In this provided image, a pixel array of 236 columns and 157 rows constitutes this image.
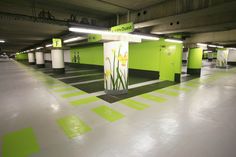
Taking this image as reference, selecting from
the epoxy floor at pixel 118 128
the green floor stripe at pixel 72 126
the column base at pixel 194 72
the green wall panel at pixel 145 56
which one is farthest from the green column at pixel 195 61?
the green floor stripe at pixel 72 126

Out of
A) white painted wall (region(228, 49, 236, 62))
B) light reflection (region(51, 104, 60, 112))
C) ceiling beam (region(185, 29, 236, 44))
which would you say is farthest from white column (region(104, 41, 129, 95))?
white painted wall (region(228, 49, 236, 62))

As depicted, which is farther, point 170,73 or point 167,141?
point 170,73

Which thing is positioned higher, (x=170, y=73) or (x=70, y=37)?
(x=70, y=37)

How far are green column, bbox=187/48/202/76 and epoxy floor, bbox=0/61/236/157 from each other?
6.99 m

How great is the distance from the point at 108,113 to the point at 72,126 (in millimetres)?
1162

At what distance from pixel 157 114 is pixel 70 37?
21.4 feet

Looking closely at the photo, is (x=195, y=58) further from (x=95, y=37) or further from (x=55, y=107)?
(x=55, y=107)

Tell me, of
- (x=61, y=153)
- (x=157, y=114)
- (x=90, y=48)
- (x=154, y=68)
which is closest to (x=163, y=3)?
(x=157, y=114)

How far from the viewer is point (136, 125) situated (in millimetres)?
3406

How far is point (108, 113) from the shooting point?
4.13m

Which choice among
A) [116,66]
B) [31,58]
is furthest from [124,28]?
[31,58]

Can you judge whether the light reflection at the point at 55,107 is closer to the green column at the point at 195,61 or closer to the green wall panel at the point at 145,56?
the green wall panel at the point at 145,56

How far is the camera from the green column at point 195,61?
38.1ft

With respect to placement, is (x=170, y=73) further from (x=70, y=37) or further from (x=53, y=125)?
(x=53, y=125)
